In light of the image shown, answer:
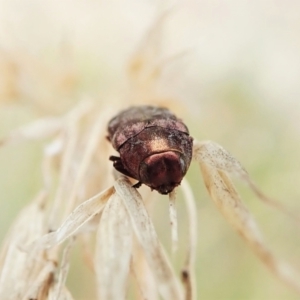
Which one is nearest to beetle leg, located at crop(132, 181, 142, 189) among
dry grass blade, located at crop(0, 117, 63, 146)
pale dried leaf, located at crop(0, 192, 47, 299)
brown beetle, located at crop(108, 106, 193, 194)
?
brown beetle, located at crop(108, 106, 193, 194)

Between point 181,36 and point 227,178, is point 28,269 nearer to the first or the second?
point 227,178

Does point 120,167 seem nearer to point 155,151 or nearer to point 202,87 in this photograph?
point 155,151

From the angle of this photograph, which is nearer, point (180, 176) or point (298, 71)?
point (180, 176)

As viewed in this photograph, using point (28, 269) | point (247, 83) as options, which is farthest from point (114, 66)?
point (28, 269)

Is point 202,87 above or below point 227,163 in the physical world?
above

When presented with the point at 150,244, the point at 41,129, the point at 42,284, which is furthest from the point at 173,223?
the point at 41,129

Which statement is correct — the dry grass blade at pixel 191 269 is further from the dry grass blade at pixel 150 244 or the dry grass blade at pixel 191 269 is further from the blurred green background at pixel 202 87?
the blurred green background at pixel 202 87
